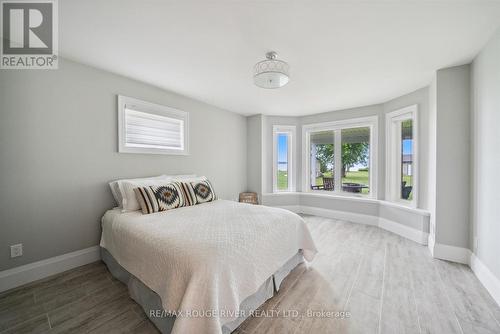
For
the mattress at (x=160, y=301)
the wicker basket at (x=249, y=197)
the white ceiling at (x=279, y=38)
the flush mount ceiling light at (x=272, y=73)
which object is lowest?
the mattress at (x=160, y=301)

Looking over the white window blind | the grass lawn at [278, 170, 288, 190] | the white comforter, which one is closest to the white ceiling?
the white window blind

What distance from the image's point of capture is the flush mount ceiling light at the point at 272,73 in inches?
74.4

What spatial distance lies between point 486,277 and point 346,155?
9.07ft

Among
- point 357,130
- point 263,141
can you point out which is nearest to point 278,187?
point 263,141

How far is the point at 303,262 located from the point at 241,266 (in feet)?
4.28

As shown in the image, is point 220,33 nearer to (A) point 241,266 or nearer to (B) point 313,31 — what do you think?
(B) point 313,31

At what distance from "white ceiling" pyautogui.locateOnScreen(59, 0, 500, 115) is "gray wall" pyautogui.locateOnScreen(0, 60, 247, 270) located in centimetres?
33

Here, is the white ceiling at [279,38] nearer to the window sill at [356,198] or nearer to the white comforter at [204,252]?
the white comforter at [204,252]

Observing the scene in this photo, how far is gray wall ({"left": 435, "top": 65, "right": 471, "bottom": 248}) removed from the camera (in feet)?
7.49

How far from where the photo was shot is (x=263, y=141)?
4.55 m

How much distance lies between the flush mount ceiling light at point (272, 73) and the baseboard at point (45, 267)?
2.79 meters

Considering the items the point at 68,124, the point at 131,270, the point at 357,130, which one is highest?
the point at 357,130

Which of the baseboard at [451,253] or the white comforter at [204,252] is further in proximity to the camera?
the baseboard at [451,253]

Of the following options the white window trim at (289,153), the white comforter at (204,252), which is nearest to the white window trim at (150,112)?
the white comforter at (204,252)
